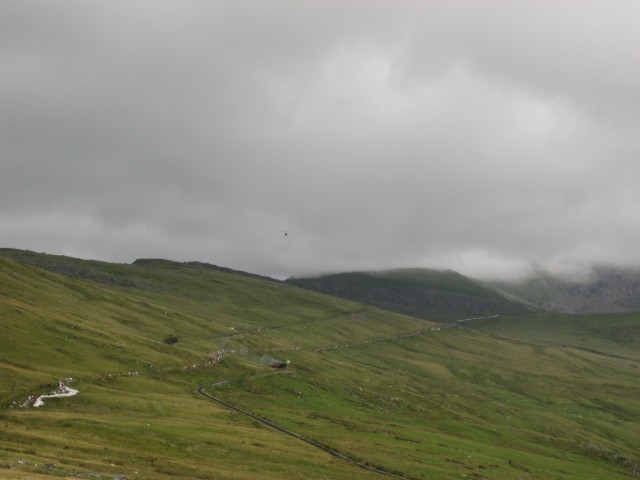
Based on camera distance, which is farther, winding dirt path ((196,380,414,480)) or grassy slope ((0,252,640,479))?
winding dirt path ((196,380,414,480))

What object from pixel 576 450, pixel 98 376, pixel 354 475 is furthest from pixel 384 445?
pixel 576 450

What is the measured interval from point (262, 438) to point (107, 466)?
3906 cm

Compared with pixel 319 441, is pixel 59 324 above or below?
above

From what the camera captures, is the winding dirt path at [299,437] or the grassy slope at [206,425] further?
the winding dirt path at [299,437]

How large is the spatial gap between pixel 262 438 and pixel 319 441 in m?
12.3

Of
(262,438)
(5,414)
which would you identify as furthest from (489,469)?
(5,414)

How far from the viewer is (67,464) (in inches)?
2662

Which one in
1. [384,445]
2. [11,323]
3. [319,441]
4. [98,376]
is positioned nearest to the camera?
[319,441]

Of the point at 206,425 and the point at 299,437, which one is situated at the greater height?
the point at 206,425

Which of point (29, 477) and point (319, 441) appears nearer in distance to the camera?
point (29, 477)

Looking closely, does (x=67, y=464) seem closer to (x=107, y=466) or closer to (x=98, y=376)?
(x=107, y=466)

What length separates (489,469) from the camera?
118 meters

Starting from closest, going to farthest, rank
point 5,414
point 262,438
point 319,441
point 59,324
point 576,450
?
point 5,414
point 262,438
point 319,441
point 59,324
point 576,450

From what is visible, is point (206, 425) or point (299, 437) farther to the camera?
point (299, 437)
